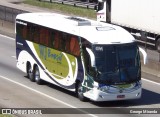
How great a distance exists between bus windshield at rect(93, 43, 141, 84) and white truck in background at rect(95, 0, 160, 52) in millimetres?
13429

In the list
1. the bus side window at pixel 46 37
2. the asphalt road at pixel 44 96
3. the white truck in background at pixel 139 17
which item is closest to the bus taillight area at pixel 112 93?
the asphalt road at pixel 44 96

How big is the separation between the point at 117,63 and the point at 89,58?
1.04 meters

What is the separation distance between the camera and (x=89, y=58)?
958 inches

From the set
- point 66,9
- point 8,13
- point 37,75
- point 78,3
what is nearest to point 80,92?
point 37,75

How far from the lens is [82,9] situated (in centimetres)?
5809

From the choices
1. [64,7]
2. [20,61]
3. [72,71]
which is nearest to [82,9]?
[64,7]

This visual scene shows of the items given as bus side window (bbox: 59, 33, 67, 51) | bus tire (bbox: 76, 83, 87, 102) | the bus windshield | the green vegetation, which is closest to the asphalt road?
bus tire (bbox: 76, 83, 87, 102)

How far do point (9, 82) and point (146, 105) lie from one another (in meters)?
6.94

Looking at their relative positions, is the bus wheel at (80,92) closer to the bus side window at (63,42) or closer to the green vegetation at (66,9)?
the bus side window at (63,42)

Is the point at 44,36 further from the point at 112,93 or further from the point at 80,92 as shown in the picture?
the point at 112,93

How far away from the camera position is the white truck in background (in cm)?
3956

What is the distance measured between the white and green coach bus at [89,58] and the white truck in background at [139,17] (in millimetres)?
11607

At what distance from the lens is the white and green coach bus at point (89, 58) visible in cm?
2411

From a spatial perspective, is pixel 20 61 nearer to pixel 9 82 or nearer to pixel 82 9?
pixel 9 82
